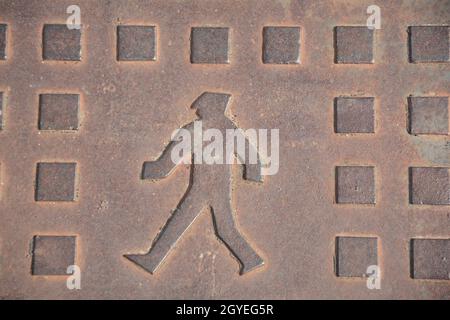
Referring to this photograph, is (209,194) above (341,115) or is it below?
below

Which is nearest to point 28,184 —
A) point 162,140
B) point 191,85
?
point 162,140

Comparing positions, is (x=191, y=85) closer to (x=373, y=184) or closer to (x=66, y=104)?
(x=66, y=104)

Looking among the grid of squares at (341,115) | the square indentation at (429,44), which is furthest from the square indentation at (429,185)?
the square indentation at (429,44)

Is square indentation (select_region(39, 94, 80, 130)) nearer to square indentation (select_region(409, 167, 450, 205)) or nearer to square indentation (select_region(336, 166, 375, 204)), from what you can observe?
square indentation (select_region(336, 166, 375, 204))

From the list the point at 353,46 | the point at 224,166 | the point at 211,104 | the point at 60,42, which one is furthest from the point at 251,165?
the point at 60,42

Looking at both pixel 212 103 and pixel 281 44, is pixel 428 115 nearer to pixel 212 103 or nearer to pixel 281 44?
pixel 281 44

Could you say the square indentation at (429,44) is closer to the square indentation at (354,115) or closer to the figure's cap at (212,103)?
the square indentation at (354,115)
